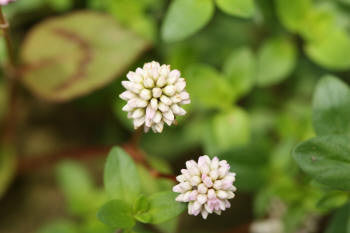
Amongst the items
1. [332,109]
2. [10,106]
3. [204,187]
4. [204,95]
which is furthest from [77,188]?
[332,109]

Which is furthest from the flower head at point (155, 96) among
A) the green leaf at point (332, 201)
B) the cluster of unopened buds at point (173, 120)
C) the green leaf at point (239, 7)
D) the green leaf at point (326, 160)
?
the green leaf at point (332, 201)

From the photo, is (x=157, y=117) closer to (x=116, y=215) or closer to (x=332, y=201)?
(x=116, y=215)

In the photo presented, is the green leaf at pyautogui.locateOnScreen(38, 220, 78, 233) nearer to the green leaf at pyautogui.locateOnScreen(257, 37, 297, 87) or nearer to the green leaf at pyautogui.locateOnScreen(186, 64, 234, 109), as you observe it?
the green leaf at pyautogui.locateOnScreen(186, 64, 234, 109)

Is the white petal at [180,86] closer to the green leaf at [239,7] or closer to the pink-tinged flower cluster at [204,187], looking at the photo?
the pink-tinged flower cluster at [204,187]

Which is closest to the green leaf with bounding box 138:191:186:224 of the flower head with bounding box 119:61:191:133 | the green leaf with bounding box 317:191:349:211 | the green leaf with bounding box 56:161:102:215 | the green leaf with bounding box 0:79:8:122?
the flower head with bounding box 119:61:191:133

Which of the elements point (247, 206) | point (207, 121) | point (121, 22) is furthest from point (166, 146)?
point (121, 22)

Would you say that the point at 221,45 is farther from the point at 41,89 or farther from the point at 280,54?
the point at 41,89
